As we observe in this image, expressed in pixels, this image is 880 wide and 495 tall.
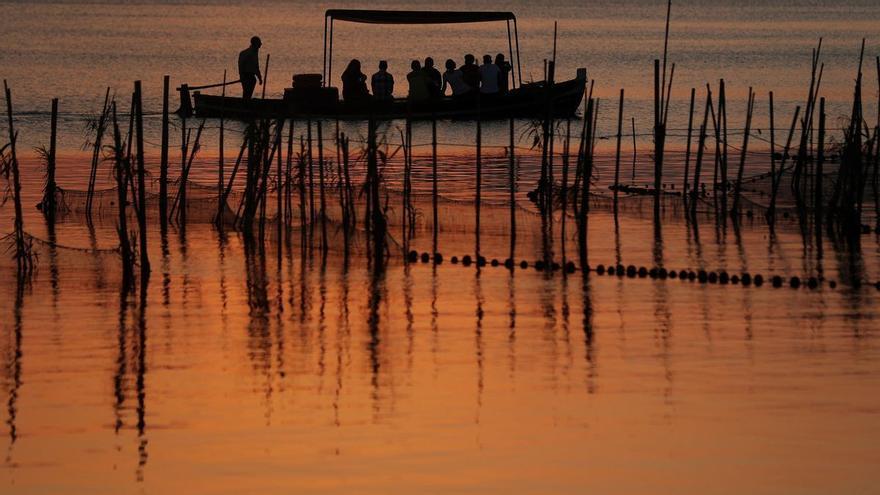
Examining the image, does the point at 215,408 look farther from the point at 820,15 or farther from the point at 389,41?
the point at 820,15

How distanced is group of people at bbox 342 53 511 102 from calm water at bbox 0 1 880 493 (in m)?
10.4

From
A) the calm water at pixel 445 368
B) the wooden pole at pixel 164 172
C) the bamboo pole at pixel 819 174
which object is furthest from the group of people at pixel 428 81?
the bamboo pole at pixel 819 174

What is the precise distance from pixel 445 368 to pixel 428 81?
20.5 metres

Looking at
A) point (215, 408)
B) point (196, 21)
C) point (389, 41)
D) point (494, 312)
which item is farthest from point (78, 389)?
point (196, 21)

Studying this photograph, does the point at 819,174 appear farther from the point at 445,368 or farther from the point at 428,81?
the point at 428,81

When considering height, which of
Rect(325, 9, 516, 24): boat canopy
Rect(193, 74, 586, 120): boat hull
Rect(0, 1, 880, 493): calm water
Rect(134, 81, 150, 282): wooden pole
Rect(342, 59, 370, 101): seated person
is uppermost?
Rect(325, 9, 516, 24): boat canopy

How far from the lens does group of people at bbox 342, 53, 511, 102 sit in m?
31.8

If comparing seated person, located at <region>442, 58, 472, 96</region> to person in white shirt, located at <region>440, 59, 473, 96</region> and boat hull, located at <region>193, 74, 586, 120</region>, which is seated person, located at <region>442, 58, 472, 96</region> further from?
boat hull, located at <region>193, 74, 586, 120</region>

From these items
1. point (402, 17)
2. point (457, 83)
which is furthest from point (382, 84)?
point (402, 17)

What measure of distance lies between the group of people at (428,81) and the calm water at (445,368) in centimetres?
1037

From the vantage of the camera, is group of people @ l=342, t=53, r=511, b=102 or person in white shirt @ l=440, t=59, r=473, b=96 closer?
group of people @ l=342, t=53, r=511, b=102

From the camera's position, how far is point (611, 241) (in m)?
18.1

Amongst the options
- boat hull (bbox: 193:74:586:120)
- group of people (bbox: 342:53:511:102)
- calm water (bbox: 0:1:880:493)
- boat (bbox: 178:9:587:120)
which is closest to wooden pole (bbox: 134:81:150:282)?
calm water (bbox: 0:1:880:493)

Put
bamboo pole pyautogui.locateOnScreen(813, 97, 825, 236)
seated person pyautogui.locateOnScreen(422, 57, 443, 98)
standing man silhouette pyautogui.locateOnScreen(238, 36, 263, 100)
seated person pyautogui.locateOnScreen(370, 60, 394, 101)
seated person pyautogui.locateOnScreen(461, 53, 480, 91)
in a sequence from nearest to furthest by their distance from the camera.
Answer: bamboo pole pyautogui.locateOnScreen(813, 97, 825, 236), standing man silhouette pyautogui.locateOnScreen(238, 36, 263, 100), seated person pyautogui.locateOnScreen(370, 60, 394, 101), seated person pyautogui.locateOnScreen(422, 57, 443, 98), seated person pyautogui.locateOnScreen(461, 53, 480, 91)
